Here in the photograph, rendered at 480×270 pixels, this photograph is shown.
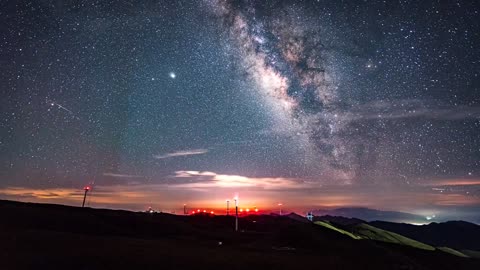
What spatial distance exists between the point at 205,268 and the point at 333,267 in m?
15.4

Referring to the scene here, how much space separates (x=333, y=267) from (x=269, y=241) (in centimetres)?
2192

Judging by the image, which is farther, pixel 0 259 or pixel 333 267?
pixel 333 267

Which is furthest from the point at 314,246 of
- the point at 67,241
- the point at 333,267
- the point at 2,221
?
the point at 2,221

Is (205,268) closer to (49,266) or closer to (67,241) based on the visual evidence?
(49,266)

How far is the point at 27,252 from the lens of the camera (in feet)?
89.9

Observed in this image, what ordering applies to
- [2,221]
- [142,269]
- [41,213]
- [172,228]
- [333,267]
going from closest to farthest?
[142,269] → [333,267] → [2,221] → [41,213] → [172,228]

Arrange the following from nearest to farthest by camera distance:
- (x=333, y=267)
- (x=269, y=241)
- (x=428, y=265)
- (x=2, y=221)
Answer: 1. (x=333, y=267)
2. (x=2, y=221)
3. (x=269, y=241)
4. (x=428, y=265)

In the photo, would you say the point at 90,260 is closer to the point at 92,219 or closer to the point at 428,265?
the point at 92,219

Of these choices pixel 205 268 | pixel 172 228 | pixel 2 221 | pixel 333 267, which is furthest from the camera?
pixel 172 228

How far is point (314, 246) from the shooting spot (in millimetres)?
60969

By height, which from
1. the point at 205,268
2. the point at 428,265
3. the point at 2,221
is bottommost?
the point at 428,265

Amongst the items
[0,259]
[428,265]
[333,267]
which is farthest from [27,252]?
[428,265]

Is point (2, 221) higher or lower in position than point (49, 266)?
higher

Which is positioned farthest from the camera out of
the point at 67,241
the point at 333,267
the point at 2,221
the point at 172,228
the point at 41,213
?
the point at 172,228
